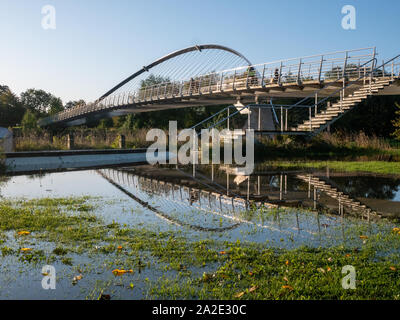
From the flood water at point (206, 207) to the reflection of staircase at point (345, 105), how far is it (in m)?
7.18

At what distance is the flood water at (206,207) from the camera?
426 centimetres

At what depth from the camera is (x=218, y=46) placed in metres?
39.5

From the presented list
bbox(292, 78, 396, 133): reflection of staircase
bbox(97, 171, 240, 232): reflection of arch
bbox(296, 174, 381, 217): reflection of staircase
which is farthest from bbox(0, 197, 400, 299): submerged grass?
bbox(292, 78, 396, 133): reflection of staircase

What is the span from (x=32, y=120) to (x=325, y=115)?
31.0m

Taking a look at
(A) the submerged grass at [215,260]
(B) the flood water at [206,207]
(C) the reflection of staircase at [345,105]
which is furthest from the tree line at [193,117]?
(A) the submerged grass at [215,260]

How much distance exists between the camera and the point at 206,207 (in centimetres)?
823

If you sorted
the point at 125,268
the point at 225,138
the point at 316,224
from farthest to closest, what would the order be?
the point at 225,138
the point at 316,224
the point at 125,268

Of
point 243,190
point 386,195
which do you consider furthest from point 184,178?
point 386,195

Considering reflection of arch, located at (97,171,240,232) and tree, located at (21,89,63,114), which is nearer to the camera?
reflection of arch, located at (97,171,240,232)

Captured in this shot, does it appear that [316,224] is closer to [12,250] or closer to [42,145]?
[12,250]

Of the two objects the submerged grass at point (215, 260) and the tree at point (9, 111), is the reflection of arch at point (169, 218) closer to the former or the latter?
the submerged grass at point (215, 260)

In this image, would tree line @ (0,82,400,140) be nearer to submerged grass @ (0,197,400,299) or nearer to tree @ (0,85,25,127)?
tree @ (0,85,25,127)

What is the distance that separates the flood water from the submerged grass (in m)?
0.18

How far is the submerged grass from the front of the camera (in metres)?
3.84
